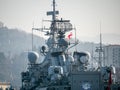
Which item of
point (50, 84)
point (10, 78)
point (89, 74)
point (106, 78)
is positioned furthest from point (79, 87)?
point (10, 78)

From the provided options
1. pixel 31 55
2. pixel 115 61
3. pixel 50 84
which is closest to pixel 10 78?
pixel 115 61

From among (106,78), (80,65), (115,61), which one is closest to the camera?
(106,78)

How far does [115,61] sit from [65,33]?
267 feet

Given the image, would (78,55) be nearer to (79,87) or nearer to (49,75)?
(49,75)

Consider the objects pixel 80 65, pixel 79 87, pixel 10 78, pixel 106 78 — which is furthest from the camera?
pixel 10 78

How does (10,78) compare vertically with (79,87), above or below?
below

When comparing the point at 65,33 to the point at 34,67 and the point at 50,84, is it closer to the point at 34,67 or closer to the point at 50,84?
the point at 34,67

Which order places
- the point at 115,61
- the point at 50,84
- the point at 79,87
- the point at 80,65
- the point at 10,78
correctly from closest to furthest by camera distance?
the point at 79,87 → the point at 50,84 → the point at 80,65 → the point at 115,61 → the point at 10,78

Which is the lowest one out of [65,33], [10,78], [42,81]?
[10,78]

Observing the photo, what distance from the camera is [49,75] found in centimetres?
3919

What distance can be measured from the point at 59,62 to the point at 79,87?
1083cm

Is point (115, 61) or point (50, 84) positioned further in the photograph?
point (115, 61)

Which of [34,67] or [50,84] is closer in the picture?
[50,84]

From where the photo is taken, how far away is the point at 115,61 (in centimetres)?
12375
